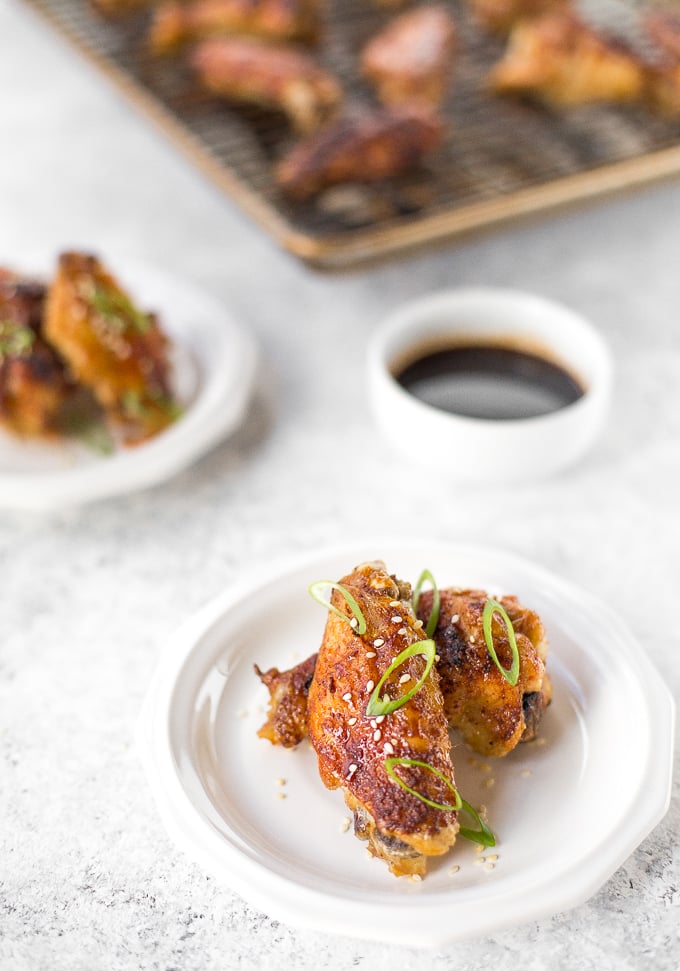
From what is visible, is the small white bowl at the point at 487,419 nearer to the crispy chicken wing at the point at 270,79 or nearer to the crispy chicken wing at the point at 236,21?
the crispy chicken wing at the point at 270,79

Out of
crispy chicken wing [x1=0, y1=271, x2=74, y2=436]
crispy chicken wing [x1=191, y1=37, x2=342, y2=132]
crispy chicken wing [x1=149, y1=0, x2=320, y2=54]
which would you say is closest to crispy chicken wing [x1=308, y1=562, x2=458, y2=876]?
crispy chicken wing [x1=0, y1=271, x2=74, y2=436]

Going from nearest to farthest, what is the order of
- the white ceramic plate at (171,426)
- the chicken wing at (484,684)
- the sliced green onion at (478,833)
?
the sliced green onion at (478,833) < the chicken wing at (484,684) < the white ceramic plate at (171,426)

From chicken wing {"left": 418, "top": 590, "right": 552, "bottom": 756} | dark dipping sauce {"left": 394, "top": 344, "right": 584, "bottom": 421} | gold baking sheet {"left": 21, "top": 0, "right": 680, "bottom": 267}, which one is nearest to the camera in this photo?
chicken wing {"left": 418, "top": 590, "right": 552, "bottom": 756}

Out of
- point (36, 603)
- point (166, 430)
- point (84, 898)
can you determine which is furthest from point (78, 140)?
point (84, 898)

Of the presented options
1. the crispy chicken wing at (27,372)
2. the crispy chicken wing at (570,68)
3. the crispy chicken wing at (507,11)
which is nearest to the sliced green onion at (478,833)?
the crispy chicken wing at (27,372)

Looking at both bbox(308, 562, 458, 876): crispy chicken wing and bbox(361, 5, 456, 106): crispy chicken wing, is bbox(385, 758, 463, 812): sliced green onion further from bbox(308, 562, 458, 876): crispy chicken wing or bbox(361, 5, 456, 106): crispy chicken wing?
bbox(361, 5, 456, 106): crispy chicken wing

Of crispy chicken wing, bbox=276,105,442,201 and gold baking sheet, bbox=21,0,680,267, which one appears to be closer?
gold baking sheet, bbox=21,0,680,267

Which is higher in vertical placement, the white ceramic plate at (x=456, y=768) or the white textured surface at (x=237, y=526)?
the white ceramic plate at (x=456, y=768)
